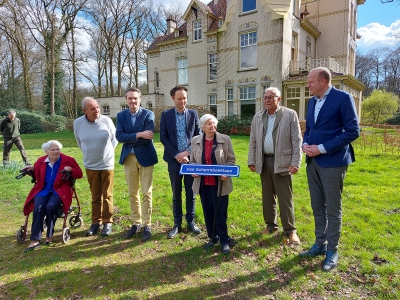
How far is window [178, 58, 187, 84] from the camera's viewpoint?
21817mm

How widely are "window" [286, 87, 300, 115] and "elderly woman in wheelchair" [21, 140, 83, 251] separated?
15812 millimetres

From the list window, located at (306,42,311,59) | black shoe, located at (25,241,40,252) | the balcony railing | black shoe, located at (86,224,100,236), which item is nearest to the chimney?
window, located at (306,42,311,59)

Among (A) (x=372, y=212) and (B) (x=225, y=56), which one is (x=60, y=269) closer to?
(A) (x=372, y=212)

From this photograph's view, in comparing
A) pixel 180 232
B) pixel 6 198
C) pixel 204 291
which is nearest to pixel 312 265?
pixel 204 291

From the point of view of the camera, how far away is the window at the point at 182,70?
859 inches

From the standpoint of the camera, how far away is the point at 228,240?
12.0ft

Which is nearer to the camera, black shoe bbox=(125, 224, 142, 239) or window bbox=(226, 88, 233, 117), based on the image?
black shoe bbox=(125, 224, 142, 239)

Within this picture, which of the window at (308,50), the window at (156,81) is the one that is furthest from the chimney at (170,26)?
the window at (308,50)

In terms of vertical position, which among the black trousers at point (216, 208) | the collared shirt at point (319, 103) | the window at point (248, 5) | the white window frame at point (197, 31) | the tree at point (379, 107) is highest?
the window at point (248, 5)

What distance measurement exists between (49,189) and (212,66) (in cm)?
1804

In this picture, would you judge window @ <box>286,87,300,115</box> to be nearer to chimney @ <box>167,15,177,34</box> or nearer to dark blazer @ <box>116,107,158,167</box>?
chimney @ <box>167,15,177,34</box>

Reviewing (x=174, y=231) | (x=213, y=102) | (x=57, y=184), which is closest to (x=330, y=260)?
(x=174, y=231)

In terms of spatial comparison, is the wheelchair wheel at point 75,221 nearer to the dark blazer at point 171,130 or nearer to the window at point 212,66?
the dark blazer at point 171,130

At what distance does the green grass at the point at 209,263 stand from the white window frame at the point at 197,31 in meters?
18.3
